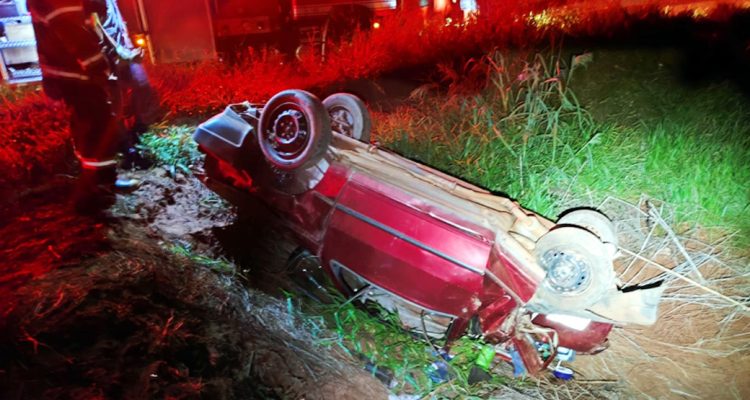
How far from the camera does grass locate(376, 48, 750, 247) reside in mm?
3602

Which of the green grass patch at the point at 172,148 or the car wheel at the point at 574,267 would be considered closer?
the car wheel at the point at 574,267

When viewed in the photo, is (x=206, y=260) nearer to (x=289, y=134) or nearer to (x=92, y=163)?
(x=289, y=134)

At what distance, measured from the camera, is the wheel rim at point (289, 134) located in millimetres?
2402

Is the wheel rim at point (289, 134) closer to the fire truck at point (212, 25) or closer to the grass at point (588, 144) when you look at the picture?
the grass at point (588, 144)

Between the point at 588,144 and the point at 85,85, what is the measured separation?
4390 mm

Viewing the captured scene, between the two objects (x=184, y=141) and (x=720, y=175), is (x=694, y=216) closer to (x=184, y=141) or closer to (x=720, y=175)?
(x=720, y=175)

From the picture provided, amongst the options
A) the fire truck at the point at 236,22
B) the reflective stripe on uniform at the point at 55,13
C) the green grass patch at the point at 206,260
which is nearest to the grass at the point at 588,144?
the green grass patch at the point at 206,260

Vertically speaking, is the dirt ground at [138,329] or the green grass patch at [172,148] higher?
the green grass patch at [172,148]

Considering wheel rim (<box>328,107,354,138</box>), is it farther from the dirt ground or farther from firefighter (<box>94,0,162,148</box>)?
firefighter (<box>94,0,162,148</box>)

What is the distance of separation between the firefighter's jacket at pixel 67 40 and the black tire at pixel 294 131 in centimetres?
216

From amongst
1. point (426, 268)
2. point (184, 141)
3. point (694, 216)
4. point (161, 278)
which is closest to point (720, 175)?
point (694, 216)

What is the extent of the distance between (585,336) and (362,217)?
122cm

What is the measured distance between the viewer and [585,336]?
6.73 ft

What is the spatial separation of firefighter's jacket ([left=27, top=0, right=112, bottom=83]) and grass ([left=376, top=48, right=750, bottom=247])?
2686mm
